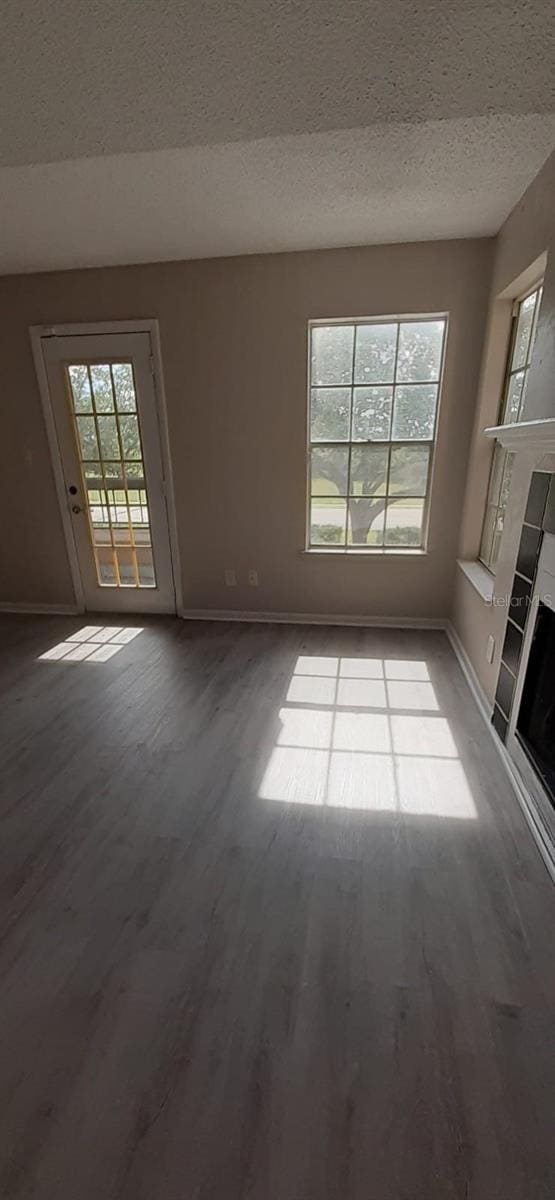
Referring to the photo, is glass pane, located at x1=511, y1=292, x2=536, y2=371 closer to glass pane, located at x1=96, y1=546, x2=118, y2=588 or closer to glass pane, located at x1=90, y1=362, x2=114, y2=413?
glass pane, located at x1=90, y1=362, x2=114, y2=413

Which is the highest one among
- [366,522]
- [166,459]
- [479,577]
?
[166,459]

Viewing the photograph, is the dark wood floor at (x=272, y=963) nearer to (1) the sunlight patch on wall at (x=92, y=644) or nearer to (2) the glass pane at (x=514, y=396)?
(1) the sunlight patch on wall at (x=92, y=644)

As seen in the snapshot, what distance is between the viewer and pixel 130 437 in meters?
3.32

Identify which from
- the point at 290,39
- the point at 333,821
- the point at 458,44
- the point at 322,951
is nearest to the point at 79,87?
the point at 290,39

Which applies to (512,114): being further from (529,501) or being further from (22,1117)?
(22,1117)

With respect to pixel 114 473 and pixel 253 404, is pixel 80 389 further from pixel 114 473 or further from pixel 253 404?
pixel 253 404

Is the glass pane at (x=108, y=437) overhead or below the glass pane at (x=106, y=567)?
overhead

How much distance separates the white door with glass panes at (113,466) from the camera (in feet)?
10.5

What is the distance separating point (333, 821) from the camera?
1.71 metres

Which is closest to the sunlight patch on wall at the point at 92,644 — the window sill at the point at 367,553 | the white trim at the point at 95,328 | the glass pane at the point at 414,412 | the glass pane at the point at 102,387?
the window sill at the point at 367,553

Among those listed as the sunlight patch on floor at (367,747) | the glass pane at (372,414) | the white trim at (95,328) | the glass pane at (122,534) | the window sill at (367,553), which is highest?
the white trim at (95,328)

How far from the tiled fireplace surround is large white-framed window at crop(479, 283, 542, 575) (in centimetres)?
30

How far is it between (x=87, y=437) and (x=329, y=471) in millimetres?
1804

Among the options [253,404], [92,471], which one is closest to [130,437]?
[92,471]
